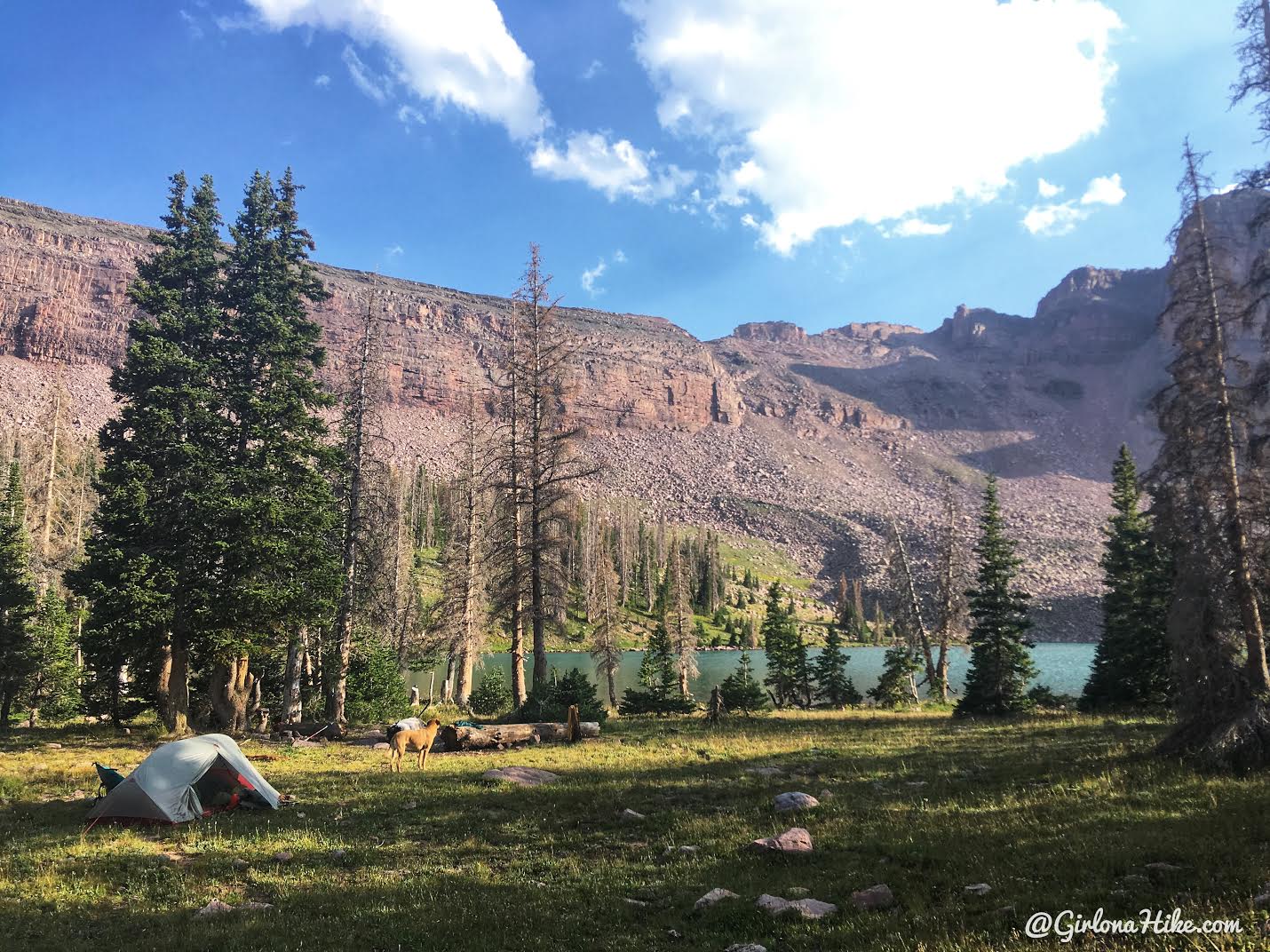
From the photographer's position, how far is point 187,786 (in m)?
13.3

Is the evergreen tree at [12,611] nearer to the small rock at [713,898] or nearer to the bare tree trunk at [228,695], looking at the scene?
the bare tree trunk at [228,695]

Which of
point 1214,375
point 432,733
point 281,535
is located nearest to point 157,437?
point 281,535

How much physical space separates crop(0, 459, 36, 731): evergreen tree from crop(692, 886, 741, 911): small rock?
Result: 109 ft

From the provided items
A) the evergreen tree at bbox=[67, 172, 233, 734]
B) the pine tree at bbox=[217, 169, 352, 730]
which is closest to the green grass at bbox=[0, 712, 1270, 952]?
Result: the evergreen tree at bbox=[67, 172, 233, 734]

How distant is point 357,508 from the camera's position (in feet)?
98.6

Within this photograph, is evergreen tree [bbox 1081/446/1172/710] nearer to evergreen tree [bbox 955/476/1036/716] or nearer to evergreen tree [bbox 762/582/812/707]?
evergreen tree [bbox 955/476/1036/716]

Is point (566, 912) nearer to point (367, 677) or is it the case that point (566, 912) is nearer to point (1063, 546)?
point (367, 677)

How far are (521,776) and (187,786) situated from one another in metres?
7.15

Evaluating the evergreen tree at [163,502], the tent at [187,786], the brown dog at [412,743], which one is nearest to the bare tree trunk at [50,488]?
the evergreen tree at [163,502]

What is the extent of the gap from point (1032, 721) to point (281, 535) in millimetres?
30027

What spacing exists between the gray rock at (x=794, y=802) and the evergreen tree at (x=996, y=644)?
2175cm

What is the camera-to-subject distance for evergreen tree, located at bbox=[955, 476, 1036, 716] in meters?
30.7

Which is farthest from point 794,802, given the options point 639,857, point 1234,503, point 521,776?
point 1234,503

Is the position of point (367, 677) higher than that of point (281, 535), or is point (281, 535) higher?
point (281, 535)
